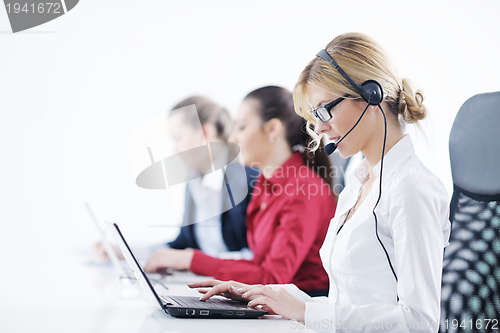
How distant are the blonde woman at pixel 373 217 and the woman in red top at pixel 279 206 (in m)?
0.44

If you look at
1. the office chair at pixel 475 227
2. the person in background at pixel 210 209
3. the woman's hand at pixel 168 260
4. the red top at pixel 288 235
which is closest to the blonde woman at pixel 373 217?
the office chair at pixel 475 227

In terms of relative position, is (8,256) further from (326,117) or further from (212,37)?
(326,117)

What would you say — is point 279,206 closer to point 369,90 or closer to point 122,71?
point 369,90

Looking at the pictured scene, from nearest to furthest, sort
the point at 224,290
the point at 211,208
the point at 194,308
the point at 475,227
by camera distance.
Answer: the point at 194,308
the point at 224,290
the point at 475,227
the point at 211,208

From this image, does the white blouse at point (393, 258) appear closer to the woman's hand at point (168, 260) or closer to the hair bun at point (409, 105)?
the hair bun at point (409, 105)

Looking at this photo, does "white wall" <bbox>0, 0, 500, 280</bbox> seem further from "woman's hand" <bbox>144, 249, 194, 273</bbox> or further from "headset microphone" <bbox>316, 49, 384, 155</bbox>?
"headset microphone" <bbox>316, 49, 384, 155</bbox>

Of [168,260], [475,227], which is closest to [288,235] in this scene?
[168,260]

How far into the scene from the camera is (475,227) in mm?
967

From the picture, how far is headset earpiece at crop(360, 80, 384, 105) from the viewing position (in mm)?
772

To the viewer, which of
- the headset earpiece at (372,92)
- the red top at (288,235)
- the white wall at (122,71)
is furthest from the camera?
the white wall at (122,71)

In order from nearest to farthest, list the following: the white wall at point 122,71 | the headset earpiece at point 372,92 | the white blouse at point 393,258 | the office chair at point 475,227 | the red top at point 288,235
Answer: the white blouse at point 393,258, the headset earpiece at point 372,92, the office chair at point 475,227, the red top at point 288,235, the white wall at point 122,71

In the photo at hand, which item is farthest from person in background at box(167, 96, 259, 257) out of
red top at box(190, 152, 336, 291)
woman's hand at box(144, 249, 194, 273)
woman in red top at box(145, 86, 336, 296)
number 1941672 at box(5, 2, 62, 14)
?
number 1941672 at box(5, 2, 62, 14)

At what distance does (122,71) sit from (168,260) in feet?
3.80

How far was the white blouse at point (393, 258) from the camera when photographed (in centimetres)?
62
